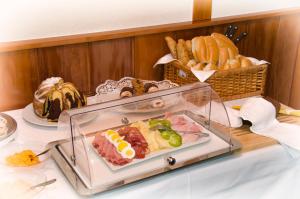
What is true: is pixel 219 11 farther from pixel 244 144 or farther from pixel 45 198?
pixel 45 198

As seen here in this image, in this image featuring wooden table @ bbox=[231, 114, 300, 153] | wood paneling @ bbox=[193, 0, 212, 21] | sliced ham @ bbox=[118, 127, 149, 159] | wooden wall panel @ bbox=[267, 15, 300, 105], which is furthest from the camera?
wooden wall panel @ bbox=[267, 15, 300, 105]

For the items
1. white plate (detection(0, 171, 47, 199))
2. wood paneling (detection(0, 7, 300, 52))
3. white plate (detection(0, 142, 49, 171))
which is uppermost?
wood paneling (detection(0, 7, 300, 52))

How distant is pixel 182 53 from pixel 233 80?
0.24 m

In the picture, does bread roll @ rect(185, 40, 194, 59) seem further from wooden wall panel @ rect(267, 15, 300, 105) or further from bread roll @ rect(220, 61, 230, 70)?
wooden wall panel @ rect(267, 15, 300, 105)

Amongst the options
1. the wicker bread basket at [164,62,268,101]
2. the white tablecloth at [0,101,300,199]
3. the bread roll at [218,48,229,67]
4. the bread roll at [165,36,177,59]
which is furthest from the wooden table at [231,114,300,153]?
the bread roll at [165,36,177,59]

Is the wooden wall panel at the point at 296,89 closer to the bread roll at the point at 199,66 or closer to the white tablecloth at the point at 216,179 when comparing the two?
the bread roll at the point at 199,66

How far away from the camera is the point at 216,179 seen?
46.2 inches

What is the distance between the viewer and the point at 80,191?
100 cm

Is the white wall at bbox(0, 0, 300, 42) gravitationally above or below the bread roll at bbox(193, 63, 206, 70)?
above

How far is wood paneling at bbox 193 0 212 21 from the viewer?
1.85 meters

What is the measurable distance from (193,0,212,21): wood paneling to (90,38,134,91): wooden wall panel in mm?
368

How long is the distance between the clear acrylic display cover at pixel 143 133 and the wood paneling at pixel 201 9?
0.63 metres

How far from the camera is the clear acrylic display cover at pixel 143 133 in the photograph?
3.51 ft

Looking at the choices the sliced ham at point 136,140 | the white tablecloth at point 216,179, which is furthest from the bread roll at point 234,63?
the sliced ham at point 136,140
